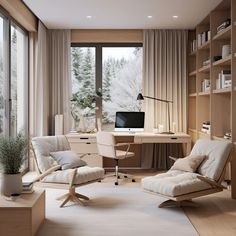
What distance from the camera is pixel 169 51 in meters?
7.05

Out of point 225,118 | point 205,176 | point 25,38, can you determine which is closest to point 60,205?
point 205,176

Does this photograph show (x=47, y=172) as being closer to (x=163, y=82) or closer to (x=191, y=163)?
(x=191, y=163)

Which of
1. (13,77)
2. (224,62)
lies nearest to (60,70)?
(13,77)

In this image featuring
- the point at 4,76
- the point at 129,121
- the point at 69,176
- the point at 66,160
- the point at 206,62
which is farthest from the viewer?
the point at 129,121

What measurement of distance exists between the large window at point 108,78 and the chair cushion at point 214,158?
266cm

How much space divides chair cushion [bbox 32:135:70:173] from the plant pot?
915 mm

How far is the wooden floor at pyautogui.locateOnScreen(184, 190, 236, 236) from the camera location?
12.0 feet

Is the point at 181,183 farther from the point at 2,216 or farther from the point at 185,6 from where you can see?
the point at 185,6

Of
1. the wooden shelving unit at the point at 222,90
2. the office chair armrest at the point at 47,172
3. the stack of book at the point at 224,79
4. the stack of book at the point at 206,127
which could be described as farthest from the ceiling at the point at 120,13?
the office chair armrest at the point at 47,172

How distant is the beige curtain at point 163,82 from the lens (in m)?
7.03

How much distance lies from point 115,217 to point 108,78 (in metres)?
3.63

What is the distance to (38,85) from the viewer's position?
6512 millimetres

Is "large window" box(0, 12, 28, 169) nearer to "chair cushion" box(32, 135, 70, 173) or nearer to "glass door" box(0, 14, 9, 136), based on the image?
"glass door" box(0, 14, 9, 136)

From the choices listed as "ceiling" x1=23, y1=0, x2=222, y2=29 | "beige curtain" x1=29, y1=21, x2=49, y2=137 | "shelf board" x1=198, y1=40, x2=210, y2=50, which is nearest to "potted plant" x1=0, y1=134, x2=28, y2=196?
"ceiling" x1=23, y1=0, x2=222, y2=29
